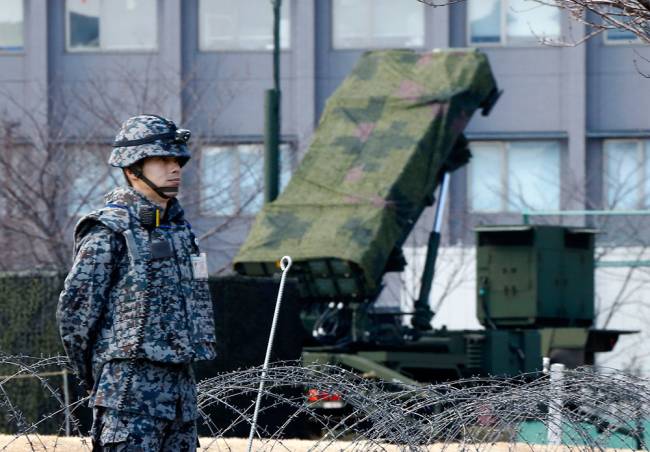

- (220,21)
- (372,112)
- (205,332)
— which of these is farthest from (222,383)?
(220,21)

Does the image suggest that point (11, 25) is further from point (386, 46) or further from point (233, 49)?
point (386, 46)

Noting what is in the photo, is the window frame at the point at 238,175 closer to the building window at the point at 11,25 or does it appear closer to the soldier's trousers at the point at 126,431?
the building window at the point at 11,25

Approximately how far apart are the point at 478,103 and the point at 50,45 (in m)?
19.7

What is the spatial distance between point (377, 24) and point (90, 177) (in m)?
12.6

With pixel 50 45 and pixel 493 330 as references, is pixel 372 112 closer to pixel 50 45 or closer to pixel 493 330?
pixel 493 330

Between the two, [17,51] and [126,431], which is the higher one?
[17,51]

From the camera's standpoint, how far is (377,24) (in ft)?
121

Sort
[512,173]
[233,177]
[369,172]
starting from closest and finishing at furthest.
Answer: [369,172]
[233,177]
[512,173]

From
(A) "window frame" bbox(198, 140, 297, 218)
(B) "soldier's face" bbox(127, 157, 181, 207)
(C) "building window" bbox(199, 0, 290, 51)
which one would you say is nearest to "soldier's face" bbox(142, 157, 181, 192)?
(B) "soldier's face" bbox(127, 157, 181, 207)

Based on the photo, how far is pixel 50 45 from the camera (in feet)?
120

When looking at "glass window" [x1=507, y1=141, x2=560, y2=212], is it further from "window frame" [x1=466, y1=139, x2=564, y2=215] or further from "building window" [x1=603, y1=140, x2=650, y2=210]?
"building window" [x1=603, y1=140, x2=650, y2=210]

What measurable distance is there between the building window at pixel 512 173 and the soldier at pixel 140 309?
90.1 ft

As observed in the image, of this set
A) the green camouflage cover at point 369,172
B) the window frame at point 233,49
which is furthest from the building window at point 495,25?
the green camouflage cover at point 369,172

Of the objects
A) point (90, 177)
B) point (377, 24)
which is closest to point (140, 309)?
point (90, 177)
